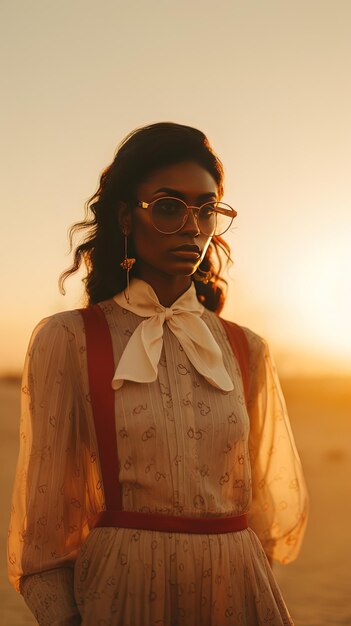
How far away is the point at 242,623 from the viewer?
2.38m

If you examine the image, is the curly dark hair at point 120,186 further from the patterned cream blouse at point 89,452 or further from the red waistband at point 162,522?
the red waistband at point 162,522

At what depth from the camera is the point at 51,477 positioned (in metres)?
2.40

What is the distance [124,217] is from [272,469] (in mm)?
842

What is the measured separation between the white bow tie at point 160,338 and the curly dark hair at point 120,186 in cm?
9

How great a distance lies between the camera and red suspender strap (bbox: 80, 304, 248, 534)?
2.33 meters


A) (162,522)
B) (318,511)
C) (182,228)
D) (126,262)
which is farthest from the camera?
(318,511)

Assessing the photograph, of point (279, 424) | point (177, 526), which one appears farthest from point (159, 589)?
point (279, 424)

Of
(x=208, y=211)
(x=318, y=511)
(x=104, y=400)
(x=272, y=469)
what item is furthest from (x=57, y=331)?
(x=318, y=511)

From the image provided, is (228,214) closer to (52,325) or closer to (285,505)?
(52,325)

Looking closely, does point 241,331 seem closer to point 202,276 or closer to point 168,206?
point 202,276

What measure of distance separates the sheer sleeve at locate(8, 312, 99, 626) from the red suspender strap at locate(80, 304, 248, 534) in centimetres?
6

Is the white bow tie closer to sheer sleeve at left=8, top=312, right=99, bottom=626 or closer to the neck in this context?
the neck

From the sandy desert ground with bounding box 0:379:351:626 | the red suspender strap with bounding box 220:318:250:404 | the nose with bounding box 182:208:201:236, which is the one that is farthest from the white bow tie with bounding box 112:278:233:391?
the sandy desert ground with bounding box 0:379:351:626

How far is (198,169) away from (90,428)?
2.41ft
